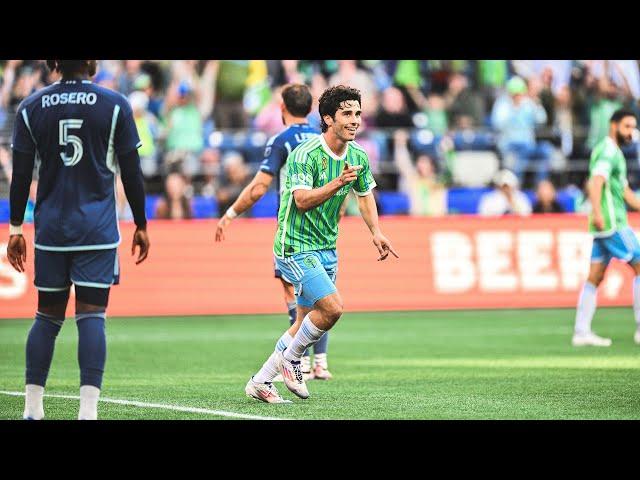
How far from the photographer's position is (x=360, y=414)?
9.06 meters

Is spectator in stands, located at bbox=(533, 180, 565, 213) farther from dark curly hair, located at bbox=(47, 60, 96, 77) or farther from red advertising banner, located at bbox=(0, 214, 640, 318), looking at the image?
dark curly hair, located at bbox=(47, 60, 96, 77)

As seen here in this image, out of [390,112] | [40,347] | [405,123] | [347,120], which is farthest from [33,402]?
[405,123]

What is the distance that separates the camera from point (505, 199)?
2184 cm

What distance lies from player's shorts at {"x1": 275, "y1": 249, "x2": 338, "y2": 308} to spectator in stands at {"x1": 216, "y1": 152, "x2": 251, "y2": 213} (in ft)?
38.0

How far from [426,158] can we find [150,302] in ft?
18.9

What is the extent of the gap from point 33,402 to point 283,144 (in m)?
3.76

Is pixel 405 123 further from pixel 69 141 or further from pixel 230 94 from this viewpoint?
pixel 69 141

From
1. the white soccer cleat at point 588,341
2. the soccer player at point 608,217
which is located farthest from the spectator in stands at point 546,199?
the white soccer cleat at point 588,341

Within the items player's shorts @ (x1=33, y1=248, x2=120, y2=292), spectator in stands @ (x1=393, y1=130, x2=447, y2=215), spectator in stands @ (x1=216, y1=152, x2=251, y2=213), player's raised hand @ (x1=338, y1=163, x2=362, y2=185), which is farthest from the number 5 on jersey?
spectator in stands @ (x1=393, y1=130, x2=447, y2=215)
